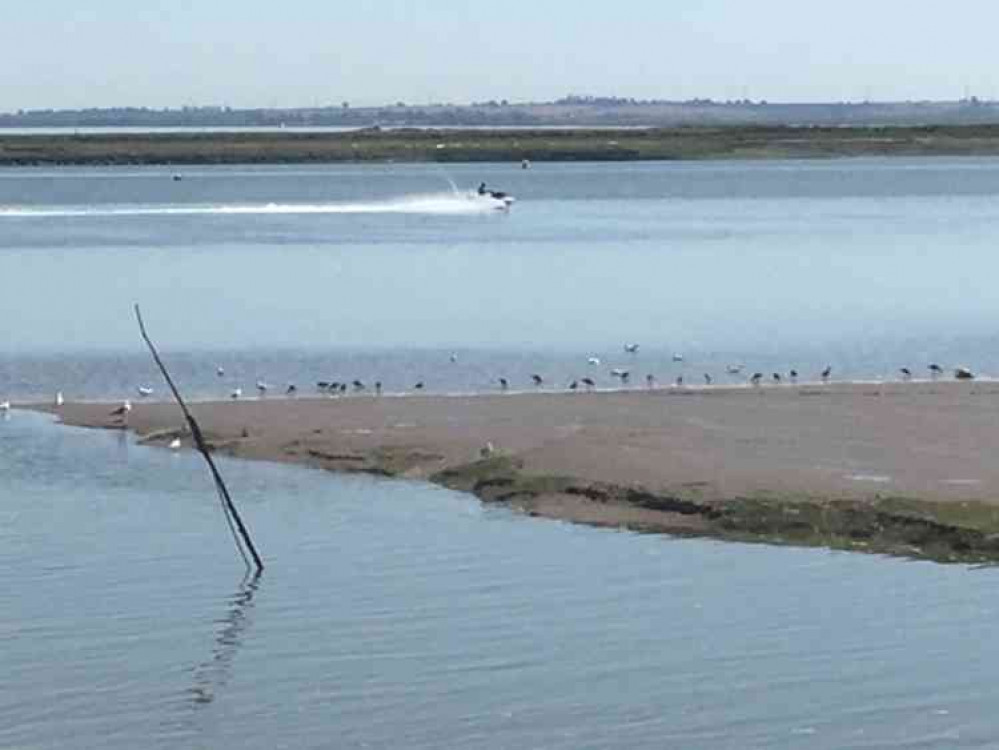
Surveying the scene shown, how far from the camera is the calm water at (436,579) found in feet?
50.8

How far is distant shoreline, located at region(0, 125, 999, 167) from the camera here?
155 meters

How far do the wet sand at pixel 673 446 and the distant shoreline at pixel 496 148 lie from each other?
406 ft

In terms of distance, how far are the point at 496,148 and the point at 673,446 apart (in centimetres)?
13527

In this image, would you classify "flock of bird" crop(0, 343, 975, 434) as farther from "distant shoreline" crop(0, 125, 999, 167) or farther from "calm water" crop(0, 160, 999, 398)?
"distant shoreline" crop(0, 125, 999, 167)

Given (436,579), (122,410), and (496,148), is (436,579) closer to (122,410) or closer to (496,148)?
(122,410)

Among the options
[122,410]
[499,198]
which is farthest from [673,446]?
[499,198]

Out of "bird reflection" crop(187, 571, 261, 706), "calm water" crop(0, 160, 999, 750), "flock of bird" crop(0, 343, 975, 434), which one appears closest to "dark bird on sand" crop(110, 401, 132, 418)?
"flock of bird" crop(0, 343, 975, 434)

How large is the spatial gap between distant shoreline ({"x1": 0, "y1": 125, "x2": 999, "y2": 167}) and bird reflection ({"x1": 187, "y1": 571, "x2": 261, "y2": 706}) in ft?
441

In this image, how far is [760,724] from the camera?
1515 cm

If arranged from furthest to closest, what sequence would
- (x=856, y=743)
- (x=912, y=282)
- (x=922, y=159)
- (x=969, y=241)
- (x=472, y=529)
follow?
1. (x=922, y=159)
2. (x=969, y=241)
3. (x=912, y=282)
4. (x=472, y=529)
5. (x=856, y=743)

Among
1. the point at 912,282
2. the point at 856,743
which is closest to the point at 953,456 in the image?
the point at 856,743

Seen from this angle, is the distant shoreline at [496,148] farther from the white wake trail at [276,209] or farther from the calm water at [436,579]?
the calm water at [436,579]

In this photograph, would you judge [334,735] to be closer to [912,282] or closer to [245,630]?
[245,630]

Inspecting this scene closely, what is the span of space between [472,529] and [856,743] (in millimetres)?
7273
